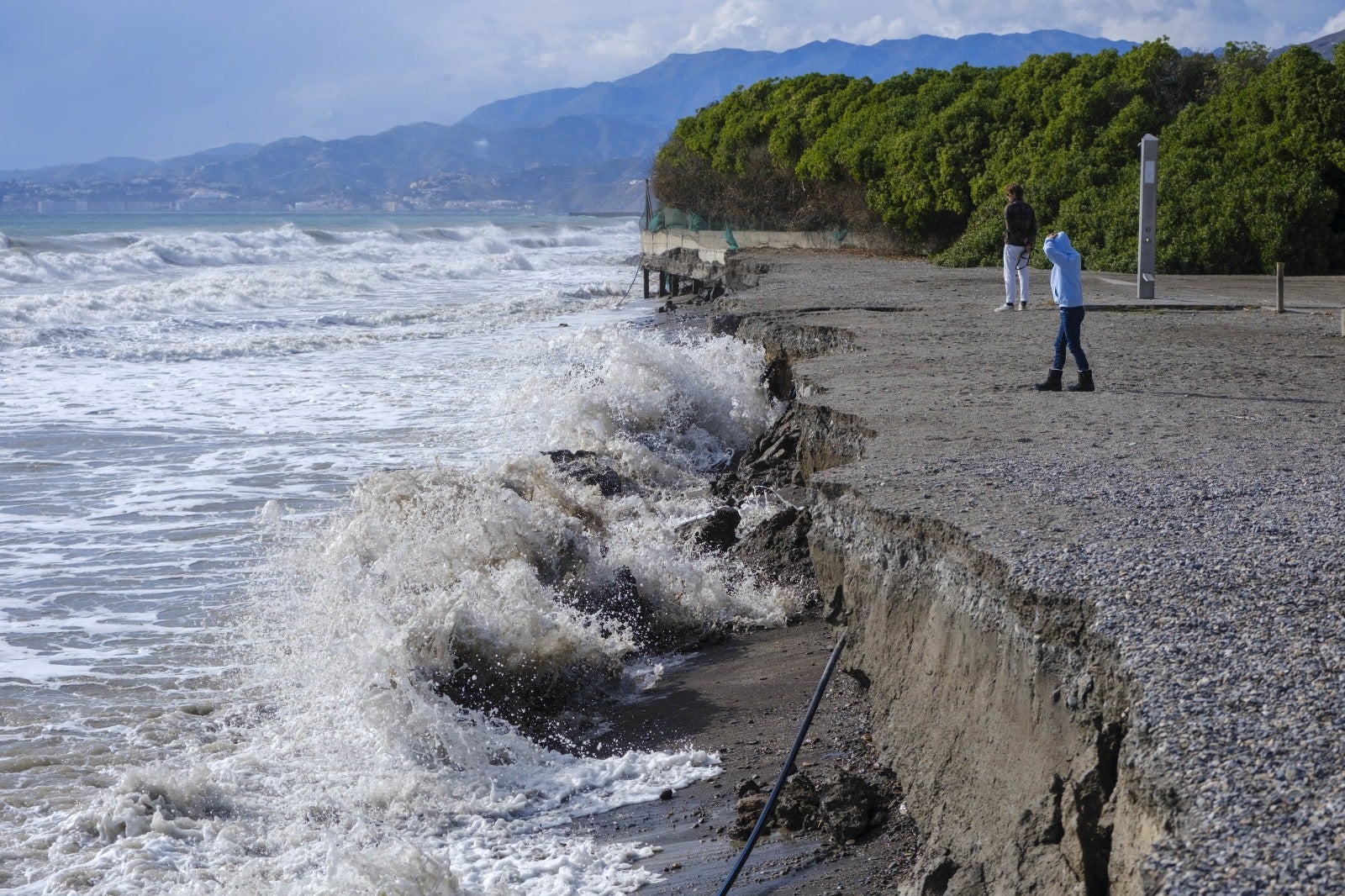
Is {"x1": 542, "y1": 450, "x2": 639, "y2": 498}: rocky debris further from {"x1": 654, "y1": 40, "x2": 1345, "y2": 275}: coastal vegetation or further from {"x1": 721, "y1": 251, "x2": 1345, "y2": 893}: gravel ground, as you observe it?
{"x1": 654, "y1": 40, "x2": 1345, "y2": 275}: coastal vegetation

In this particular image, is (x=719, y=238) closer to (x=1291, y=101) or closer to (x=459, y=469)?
(x=1291, y=101)

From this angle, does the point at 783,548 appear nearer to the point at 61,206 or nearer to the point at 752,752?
the point at 752,752

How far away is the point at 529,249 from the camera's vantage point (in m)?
66.3

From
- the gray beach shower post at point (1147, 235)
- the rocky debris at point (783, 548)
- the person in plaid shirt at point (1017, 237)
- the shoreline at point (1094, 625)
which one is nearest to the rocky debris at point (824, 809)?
the shoreline at point (1094, 625)

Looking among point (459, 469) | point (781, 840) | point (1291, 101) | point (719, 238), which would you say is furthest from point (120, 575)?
point (719, 238)

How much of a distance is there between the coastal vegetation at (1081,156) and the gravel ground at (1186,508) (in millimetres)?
6821

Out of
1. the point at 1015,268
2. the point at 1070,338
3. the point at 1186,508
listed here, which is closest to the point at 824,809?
the point at 1186,508

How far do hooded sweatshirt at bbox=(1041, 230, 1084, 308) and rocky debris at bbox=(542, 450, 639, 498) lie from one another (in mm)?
3900

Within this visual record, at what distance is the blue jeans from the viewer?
9352 millimetres

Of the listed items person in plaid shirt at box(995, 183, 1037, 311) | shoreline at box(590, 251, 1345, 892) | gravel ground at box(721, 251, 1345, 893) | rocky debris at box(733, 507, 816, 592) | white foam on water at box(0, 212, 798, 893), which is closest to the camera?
gravel ground at box(721, 251, 1345, 893)

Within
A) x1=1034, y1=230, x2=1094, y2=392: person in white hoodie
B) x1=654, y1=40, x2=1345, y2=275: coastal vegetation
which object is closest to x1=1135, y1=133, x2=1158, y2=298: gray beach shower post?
x1=654, y1=40, x2=1345, y2=275: coastal vegetation

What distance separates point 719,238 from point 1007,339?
2024 centimetres

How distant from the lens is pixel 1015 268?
49.4ft

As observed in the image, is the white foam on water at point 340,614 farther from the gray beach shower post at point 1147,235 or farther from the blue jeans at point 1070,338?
the gray beach shower post at point 1147,235
